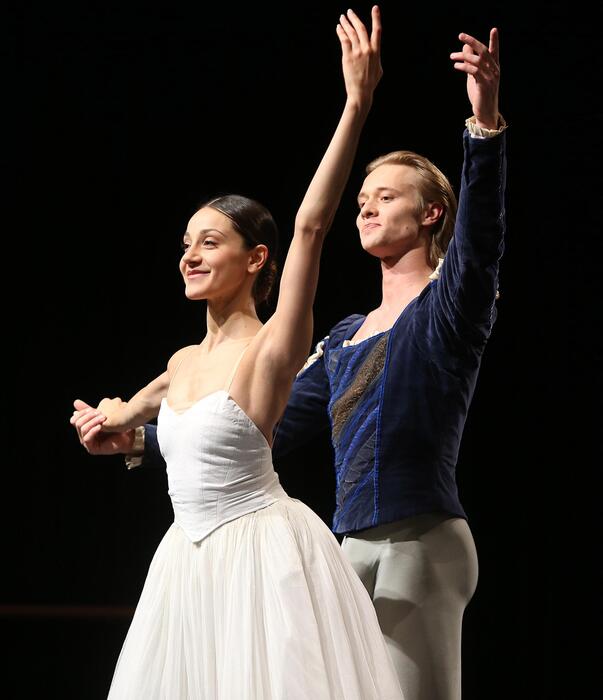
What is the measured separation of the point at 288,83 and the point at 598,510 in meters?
1.61

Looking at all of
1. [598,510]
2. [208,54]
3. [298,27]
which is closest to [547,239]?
[598,510]

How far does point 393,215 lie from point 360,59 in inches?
18.7

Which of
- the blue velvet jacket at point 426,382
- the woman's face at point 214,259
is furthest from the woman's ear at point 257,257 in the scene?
the blue velvet jacket at point 426,382

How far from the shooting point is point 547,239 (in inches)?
111

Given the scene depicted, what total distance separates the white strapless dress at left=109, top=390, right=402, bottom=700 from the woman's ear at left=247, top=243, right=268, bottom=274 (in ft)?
0.89

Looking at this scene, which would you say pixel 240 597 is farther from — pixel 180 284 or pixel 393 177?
pixel 180 284

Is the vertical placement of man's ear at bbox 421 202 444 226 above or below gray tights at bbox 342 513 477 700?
above

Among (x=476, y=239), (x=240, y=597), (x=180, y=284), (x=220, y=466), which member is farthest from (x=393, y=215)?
(x=180, y=284)

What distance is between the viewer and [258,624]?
1.32 m

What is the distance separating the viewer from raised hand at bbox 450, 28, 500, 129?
1.47 meters

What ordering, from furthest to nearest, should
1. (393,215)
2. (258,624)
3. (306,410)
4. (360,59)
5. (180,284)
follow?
1. (180,284)
2. (306,410)
3. (393,215)
4. (360,59)
5. (258,624)

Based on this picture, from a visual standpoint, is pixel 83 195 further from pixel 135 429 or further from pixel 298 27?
pixel 135 429

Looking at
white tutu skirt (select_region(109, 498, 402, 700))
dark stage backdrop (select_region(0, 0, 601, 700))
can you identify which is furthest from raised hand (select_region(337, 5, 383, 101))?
dark stage backdrop (select_region(0, 0, 601, 700))

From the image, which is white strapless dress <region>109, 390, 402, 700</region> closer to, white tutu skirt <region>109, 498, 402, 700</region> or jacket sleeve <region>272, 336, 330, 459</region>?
white tutu skirt <region>109, 498, 402, 700</region>
